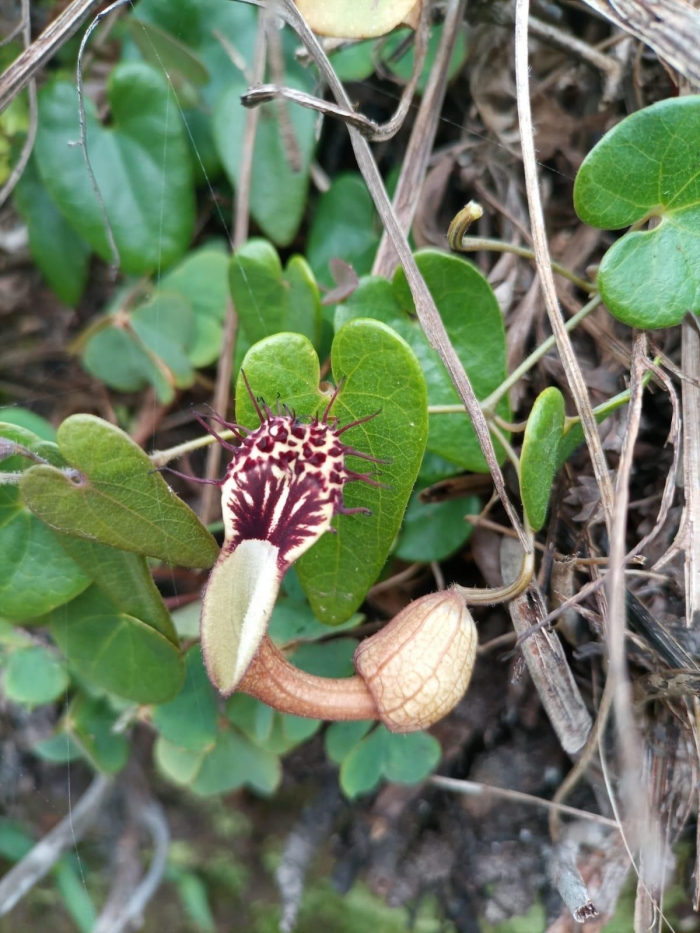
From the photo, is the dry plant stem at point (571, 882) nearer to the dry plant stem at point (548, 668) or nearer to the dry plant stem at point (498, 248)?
the dry plant stem at point (548, 668)

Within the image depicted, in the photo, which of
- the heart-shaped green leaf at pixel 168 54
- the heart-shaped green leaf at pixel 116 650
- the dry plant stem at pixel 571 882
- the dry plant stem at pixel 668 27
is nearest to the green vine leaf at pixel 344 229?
the heart-shaped green leaf at pixel 168 54

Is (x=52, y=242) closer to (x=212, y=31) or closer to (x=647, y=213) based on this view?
(x=212, y=31)

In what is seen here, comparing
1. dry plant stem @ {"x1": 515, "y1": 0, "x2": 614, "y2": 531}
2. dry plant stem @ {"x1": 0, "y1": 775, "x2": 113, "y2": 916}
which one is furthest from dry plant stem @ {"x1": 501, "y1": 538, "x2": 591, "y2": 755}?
dry plant stem @ {"x1": 0, "y1": 775, "x2": 113, "y2": 916}

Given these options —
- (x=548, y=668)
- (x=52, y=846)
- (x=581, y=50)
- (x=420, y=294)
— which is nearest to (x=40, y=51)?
(x=420, y=294)

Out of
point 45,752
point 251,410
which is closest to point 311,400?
point 251,410

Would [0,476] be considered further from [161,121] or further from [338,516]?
[161,121]
